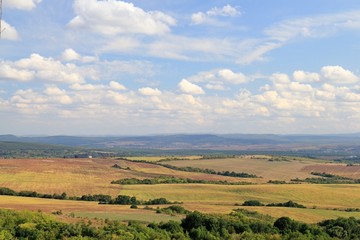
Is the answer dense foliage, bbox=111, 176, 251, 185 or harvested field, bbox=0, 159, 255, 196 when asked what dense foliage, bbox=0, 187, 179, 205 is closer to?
harvested field, bbox=0, 159, 255, 196

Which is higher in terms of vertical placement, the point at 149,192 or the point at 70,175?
the point at 70,175

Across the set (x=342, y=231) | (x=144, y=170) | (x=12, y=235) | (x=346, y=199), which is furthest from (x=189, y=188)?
(x=12, y=235)

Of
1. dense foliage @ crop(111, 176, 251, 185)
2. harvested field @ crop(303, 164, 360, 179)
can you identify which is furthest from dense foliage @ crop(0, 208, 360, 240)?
harvested field @ crop(303, 164, 360, 179)

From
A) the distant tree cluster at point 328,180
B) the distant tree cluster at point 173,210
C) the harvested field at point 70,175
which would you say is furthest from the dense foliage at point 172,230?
the distant tree cluster at point 328,180

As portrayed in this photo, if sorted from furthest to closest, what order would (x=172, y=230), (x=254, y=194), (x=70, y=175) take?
(x=70, y=175), (x=254, y=194), (x=172, y=230)

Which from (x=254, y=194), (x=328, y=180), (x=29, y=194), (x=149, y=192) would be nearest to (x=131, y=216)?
(x=29, y=194)

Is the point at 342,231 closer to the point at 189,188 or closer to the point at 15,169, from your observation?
the point at 189,188

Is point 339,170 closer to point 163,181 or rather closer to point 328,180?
point 328,180

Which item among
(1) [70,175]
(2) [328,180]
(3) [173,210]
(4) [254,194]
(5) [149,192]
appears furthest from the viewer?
(2) [328,180]
